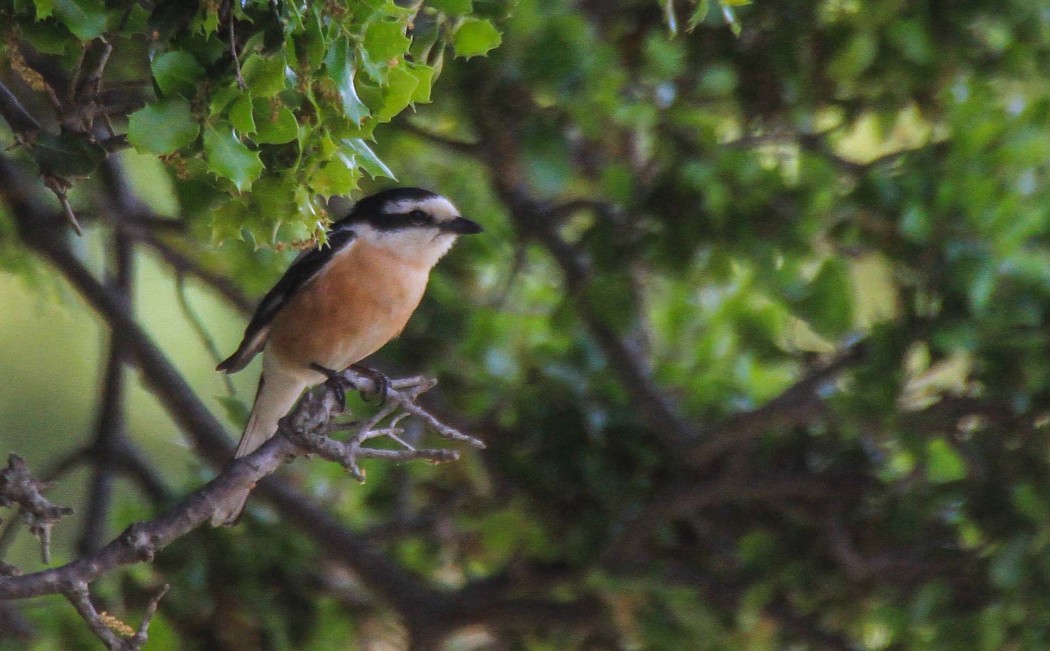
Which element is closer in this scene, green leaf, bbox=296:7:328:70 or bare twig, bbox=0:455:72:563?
green leaf, bbox=296:7:328:70

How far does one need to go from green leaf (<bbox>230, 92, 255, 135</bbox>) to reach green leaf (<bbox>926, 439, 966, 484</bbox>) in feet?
9.90

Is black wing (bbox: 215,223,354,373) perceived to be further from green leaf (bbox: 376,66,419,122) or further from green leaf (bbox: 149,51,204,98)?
green leaf (bbox: 149,51,204,98)

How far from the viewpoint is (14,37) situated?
2.32 meters

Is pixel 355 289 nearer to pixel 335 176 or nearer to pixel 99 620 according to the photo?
pixel 335 176

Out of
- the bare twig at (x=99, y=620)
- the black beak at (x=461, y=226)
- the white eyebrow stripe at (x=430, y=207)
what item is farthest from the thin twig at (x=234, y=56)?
the white eyebrow stripe at (x=430, y=207)

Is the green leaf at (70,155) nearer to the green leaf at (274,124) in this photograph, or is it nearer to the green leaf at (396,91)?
the green leaf at (274,124)

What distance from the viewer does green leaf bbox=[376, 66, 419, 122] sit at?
237cm

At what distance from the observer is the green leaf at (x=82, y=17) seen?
7.29 feet

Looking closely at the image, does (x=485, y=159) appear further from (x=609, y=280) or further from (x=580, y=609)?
(x=580, y=609)

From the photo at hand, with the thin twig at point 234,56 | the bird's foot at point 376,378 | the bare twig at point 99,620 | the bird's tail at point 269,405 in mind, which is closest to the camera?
the thin twig at point 234,56

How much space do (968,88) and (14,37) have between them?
326cm

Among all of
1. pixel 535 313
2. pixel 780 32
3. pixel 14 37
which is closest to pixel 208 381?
pixel 535 313

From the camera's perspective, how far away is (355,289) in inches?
177

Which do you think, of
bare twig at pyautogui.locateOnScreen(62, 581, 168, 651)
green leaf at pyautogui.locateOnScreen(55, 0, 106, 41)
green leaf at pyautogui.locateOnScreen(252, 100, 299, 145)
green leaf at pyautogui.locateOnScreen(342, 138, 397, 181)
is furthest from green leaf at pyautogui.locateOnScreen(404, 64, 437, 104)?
bare twig at pyautogui.locateOnScreen(62, 581, 168, 651)
